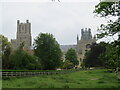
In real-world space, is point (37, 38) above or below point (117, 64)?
above

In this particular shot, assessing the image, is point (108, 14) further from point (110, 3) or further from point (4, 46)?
point (4, 46)

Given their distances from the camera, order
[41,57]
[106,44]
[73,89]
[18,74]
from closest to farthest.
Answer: [106,44] < [73,89] < [18,74] < [41,57]

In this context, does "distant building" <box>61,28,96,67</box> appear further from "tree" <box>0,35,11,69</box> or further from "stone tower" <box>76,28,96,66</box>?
"tree" <box>0,35,11,69</box>

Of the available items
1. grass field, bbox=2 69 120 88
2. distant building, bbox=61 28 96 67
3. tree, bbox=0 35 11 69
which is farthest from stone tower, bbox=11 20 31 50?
grass field, bbox=2 69 120 88

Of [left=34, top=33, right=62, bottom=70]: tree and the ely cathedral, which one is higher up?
the ely cathedral

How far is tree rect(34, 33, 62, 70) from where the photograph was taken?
174 ft

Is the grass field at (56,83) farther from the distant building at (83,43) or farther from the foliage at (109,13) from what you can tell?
the distant building at (83,43)

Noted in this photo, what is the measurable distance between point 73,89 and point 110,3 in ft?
32.9

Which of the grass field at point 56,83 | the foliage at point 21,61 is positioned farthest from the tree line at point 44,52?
the grass field at point 56,83

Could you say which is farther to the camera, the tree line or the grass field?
the tree line

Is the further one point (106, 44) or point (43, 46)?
point (43, 46)

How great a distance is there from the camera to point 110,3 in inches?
471

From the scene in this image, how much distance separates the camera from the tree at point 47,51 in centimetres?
5301

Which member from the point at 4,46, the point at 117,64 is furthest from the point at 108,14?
the point at 4,46
